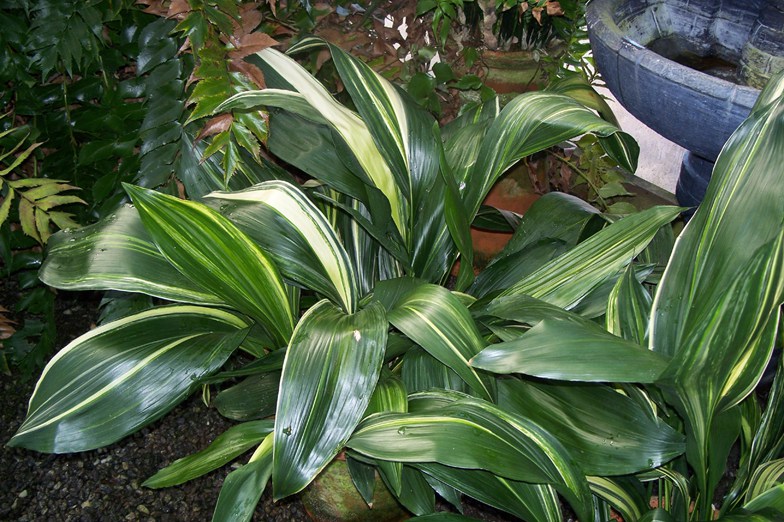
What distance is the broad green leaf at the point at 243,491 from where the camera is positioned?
0.97m

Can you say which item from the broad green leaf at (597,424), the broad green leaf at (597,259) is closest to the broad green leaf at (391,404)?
the broad green leaf at (597,424)

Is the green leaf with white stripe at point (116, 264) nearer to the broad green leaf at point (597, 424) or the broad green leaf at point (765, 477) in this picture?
the broad green leaf at point (597, 424)

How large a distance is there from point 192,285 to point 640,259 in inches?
30.2

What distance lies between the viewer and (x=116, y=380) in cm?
101

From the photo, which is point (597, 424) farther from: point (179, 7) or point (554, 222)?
point (179, 7)

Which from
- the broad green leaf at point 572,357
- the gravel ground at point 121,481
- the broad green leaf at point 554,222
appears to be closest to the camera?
the broad green leaf at point 572,357

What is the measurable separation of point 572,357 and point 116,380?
61 centimetres

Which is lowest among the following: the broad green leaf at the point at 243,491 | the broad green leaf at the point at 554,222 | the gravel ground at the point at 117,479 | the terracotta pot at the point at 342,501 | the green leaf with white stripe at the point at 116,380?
the gravel ground at the point at 117,479

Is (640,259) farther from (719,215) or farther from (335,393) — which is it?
(335,393)

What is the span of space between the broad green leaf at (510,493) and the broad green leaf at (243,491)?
25cm

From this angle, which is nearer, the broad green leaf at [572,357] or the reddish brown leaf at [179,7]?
the broad green leaf at [572,357]

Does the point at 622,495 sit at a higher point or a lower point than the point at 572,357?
lower

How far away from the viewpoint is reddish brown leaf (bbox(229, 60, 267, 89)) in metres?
1.16

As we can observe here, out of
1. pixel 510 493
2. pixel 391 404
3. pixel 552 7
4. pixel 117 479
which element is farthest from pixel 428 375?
pixel 552 7
